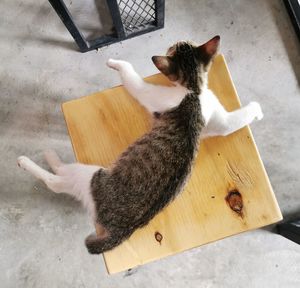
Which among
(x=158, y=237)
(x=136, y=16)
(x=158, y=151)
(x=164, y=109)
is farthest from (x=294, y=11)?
(x=158, y=237)

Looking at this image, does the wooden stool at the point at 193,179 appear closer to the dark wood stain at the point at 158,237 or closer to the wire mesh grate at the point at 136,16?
the dark wood stain at the point at 158,237

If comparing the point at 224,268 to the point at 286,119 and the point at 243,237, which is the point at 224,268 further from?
the point at 286,119

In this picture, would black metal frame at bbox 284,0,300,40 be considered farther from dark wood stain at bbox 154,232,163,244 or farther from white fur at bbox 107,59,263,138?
dark wood stain at bbox 154,232,163,244

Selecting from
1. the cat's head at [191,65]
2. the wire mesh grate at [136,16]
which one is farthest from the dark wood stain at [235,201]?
the wire mesh grate at [136,16]

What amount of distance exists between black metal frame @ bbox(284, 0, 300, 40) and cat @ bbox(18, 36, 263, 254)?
752 mm

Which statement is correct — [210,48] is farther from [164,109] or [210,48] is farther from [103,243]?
[103,243]

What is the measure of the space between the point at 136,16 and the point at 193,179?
0.91 metres

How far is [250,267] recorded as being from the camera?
1.47 metres

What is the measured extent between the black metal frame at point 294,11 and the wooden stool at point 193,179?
758 millimetres

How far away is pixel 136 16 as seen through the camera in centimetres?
155

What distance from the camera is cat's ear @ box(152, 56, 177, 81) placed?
981 mm

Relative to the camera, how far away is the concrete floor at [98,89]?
4.79ft

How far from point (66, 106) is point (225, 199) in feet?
1.90

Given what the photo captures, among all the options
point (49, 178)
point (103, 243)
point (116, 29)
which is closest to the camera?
point (103, 243)
